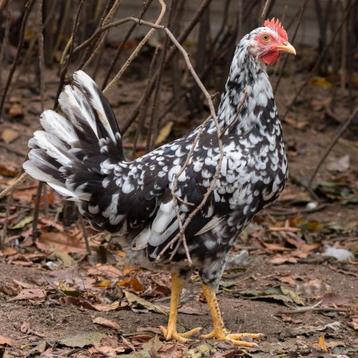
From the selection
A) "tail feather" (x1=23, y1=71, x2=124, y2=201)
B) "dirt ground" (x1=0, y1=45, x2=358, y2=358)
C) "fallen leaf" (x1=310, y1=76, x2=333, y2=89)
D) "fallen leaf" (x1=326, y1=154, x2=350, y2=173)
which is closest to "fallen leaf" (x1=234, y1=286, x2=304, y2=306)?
"dirt ground" (x1=0, y1=45, x2=358, y2=358)

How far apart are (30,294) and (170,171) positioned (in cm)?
107

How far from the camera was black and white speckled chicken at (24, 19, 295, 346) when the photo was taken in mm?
4242

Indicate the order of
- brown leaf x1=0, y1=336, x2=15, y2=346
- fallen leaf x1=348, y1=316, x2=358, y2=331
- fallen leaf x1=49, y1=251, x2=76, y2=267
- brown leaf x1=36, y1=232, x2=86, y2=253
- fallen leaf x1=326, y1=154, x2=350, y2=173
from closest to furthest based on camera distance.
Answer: brown leaf x1=0, y1=336, x2=15, y2=346 → fallen leaf x1=348, y1=316, x2=358, y2=331 → fallen leaf x1=49, y1=251, x2=76, y2=267 → brown leaf x1=36, y1=232, x2=86, y2=253 → fallen leaf x1=326, y1=154, x2=350, y2=173

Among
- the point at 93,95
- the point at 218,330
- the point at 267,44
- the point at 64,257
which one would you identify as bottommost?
the point at 64,257

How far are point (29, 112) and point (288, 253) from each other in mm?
2899

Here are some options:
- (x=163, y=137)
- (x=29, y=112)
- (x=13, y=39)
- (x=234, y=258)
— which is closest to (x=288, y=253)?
(x=234, y=258)

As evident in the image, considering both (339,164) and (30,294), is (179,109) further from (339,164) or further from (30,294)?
(30,294)

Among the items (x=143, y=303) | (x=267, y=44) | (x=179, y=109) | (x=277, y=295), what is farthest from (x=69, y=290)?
(x=179, y=109)

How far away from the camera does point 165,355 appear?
4117mm

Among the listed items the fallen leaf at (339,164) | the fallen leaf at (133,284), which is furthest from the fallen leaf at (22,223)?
the fallen leaf at (339,164)

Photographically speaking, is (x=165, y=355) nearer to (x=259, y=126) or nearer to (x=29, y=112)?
(x=259, y=126)

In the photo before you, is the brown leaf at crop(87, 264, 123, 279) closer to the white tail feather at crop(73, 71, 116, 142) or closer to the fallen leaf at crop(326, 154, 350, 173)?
the white tail feather at crop(73, 71, 116, 142)

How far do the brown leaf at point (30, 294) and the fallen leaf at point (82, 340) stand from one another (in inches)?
21.5

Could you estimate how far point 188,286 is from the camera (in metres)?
5.34
